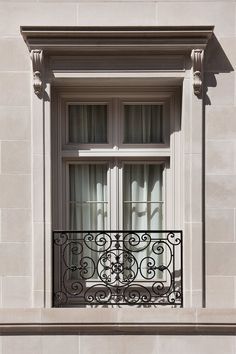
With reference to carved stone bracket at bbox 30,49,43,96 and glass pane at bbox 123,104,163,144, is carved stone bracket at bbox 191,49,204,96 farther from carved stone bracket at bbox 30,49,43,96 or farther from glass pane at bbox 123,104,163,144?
carved stone bracket at bbox 30,49,43,96

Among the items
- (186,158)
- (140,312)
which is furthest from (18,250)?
(186,158)

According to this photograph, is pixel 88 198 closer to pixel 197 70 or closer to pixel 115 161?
pixel 115 161

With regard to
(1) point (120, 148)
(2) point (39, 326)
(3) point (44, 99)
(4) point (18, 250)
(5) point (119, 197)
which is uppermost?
(3) point (44, 99)

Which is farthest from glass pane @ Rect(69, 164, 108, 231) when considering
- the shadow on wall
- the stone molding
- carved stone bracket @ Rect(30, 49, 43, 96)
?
the shadow on wall

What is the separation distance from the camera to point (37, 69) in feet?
30.5

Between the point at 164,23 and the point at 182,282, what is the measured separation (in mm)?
3365

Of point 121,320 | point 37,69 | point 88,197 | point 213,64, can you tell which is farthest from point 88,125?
point 121,320

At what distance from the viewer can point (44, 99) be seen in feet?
30.9

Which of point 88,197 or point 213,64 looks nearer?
point 213,64

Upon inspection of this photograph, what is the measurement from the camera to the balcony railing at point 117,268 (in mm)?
9516

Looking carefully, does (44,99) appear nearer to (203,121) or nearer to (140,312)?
(203,121)


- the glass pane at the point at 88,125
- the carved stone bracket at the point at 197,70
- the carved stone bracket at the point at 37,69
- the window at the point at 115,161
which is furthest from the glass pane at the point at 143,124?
the carved stone bracket at the point at 37,69

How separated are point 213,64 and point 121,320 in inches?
138

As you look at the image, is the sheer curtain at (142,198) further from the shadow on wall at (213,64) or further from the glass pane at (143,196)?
the shadow on wall at (213,64)
